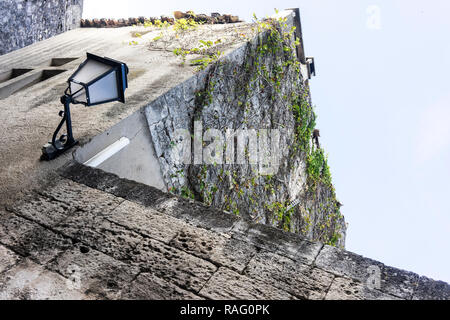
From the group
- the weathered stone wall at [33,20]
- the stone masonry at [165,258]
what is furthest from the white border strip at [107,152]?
the weathered stone wall at [33,20]

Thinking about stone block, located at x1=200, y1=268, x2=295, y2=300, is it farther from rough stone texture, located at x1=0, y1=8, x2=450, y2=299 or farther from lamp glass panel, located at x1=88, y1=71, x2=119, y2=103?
lamp glass panel, located at x1=88, y1=71, x2=119, y2=103

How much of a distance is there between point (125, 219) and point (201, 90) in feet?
9.97

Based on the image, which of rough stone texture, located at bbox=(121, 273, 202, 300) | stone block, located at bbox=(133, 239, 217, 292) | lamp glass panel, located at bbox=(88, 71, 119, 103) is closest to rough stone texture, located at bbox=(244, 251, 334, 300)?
stone block, located at bbox=(133, 239, 217, 292)

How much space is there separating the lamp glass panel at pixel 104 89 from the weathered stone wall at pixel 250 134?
3.39 feet

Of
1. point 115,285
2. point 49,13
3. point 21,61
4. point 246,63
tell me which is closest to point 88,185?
point 115,285

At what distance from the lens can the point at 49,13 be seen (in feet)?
35.8

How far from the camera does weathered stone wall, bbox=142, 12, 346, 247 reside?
480cm

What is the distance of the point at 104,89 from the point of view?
9.91 ft

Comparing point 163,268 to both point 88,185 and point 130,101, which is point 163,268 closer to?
point 88,185

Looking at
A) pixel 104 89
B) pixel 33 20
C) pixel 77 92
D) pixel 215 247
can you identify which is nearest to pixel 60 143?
pixel 77 92

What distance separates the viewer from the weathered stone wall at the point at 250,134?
4805mm

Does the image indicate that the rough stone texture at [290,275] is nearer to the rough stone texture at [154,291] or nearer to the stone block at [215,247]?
the stone block at [215,247]

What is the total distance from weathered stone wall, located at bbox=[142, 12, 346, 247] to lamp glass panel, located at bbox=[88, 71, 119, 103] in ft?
3.39

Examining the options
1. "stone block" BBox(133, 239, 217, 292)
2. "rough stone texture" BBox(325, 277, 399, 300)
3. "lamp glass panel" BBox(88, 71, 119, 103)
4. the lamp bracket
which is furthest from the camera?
the lamp bracket
